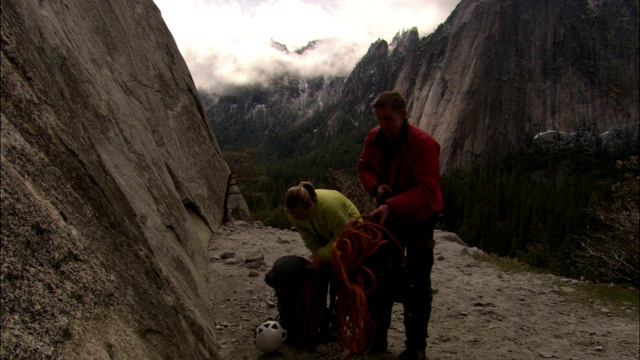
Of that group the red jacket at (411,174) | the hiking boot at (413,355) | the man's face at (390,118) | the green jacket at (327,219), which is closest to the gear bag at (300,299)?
the green jacket at (327,219)

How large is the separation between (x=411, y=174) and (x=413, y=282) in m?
1.07

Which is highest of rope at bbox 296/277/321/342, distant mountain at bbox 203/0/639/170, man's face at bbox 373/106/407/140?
distant mountain at bbox 203/0/639/170

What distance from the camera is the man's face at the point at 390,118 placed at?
3.88 metres

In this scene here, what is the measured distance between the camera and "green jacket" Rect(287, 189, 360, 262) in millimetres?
4184

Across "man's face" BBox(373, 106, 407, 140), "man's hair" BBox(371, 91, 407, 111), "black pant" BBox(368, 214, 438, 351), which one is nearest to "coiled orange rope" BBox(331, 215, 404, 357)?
"black pant" BBox(368, 214, 438, 351)

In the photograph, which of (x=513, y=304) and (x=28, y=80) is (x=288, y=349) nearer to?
(x=28, y=80)

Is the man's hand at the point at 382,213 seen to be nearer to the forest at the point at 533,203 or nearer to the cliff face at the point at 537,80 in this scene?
the forest at the point at 533,203

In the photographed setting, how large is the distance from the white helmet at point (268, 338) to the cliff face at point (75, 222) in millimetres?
482

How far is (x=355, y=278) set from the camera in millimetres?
4043

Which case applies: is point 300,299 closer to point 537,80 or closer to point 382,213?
point 382,213

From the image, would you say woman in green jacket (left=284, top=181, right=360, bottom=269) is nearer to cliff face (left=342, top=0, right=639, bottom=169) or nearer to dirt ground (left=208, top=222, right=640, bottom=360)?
dirt ground (left=208, top=222, right=640, bottom=360)

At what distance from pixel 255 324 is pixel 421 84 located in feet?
409

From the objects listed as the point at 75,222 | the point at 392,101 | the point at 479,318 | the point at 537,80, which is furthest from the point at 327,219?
the point at 537,80

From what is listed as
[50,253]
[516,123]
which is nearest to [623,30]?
[516,123]
